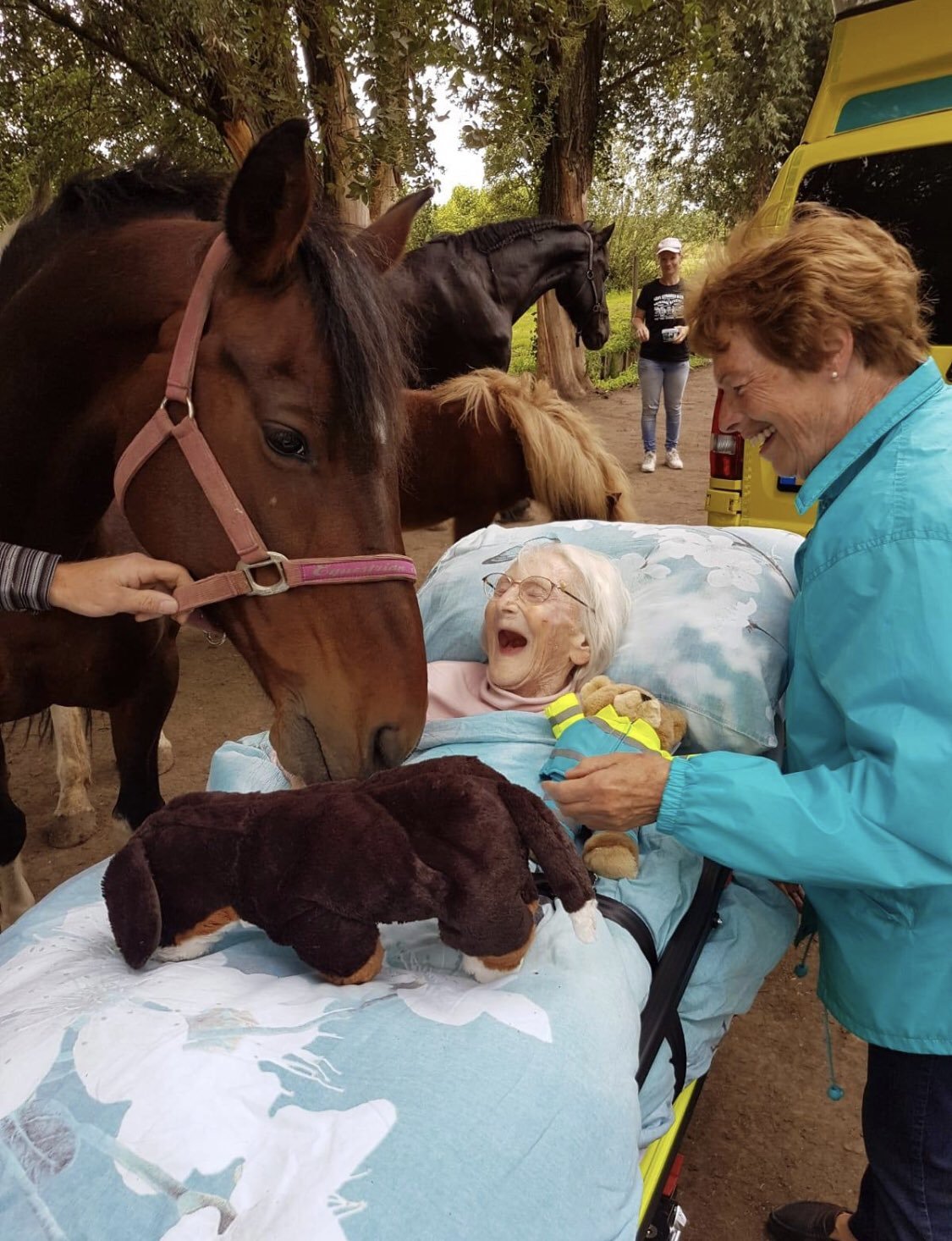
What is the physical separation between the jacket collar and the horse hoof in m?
3.31

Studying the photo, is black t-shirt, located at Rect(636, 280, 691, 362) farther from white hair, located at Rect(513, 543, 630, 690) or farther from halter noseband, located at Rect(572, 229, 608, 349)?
white hair, located at Rect(513, 543, 630, 690)

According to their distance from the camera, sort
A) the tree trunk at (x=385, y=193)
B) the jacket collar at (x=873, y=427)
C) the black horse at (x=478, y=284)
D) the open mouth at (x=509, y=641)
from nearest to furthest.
→ the jacket collar at (x=873, y=427), the open mouth at (x=509, y=641), the black horse at (x=478, y=284), the tree trunk at (x=385, y=193)

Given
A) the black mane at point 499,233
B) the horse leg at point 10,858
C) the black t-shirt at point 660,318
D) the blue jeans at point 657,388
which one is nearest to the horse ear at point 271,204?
the horse leg at point 10,858

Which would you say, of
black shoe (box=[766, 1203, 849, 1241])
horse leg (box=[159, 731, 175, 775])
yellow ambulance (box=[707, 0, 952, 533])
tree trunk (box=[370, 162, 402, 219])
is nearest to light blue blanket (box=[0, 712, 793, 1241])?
black shoe (box=[766, 1203, 849, 1241])

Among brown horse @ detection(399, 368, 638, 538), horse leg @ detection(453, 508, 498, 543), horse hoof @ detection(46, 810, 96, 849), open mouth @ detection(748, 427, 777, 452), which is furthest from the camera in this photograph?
horse leg @ detection(453, 508, 498, 543)

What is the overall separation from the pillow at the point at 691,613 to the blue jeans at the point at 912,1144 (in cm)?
70

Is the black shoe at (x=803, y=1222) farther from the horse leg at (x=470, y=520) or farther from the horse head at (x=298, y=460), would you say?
the horse leg at (x=470, y=520)

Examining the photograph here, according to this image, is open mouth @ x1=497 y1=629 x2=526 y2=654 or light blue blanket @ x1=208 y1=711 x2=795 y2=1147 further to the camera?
open mouth @ x1=497 y1=629 x2=526 y2=654

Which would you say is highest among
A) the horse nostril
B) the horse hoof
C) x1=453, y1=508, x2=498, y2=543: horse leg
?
the horse nostril

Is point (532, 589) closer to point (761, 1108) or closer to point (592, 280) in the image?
point (761, 1108)

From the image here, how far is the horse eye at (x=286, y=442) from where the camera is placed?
141cm

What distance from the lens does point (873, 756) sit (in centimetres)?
120

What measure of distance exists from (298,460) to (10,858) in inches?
85.3

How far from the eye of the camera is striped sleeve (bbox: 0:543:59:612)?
1580 millimetres
